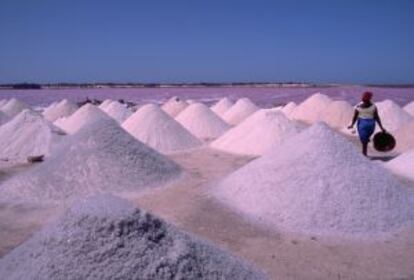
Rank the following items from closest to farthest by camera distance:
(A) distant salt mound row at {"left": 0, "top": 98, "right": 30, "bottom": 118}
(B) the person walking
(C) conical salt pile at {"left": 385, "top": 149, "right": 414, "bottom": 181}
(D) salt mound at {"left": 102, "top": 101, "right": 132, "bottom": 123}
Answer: (C) conical salt pile at {"left": 385, "top": 149, "right": 414, "bottom": 181} < (B) the person walking < (D) salt mound at {"left": 102, "top": 101, "right": 132, "bottom": 123} < (A) distant salt mound row at {"left": 0, "top": 98, "right": 30, "bottom": 118}

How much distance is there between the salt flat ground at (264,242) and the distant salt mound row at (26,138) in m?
3.15

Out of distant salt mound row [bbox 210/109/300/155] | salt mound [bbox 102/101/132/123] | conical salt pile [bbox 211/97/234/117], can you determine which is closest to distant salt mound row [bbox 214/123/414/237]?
distant salt mound row [bbox 210/109/300/155]

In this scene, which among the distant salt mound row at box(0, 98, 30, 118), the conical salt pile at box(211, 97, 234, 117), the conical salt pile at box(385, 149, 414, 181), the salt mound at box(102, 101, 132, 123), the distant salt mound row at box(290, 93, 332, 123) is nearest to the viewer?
the conical salt pile at box(385, 149, 414, 181)

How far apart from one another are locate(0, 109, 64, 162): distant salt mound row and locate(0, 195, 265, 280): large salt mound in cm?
535

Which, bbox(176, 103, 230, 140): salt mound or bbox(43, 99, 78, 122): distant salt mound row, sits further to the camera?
bbox(43, 99, 78, 122): distant salt mound row

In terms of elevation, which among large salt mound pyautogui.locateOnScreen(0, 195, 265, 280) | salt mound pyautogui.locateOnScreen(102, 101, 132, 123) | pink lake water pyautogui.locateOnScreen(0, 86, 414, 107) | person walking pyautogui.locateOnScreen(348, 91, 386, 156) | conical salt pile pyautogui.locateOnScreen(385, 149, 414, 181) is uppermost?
person walking pyautogui.locateOnScreen(348, 91, 386, 156)

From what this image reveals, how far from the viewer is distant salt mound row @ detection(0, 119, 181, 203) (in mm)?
5719

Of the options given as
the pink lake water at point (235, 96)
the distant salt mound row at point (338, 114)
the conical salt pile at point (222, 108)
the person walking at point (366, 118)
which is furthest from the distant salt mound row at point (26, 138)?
the pink lake water at point (235, 96)

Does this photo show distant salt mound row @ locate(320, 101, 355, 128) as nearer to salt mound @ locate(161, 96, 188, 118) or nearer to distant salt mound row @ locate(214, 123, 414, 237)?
salt mound @ locate(161, 96, 188, 118)

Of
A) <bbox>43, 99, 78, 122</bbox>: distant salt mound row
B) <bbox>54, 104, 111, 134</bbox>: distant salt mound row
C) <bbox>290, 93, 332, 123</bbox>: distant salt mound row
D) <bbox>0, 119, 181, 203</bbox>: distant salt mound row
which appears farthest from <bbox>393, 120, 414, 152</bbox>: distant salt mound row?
<bbox>43, 99, 78, 122</bbox>: distant salt mound row

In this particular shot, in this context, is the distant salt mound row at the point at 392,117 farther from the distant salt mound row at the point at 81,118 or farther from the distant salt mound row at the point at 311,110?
the distant salt mound row at the point at 81,118

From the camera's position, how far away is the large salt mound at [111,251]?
2.72 metres

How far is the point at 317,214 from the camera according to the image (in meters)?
4.55

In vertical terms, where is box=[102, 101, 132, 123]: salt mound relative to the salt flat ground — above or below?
below
